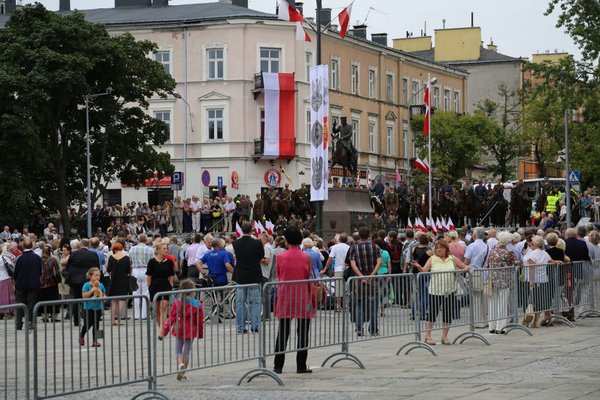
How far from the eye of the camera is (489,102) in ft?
324

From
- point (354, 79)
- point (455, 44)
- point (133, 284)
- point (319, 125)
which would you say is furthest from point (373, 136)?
point (133, 284)

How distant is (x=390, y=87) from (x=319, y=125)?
183 feet

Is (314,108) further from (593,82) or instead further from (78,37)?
(78,37)

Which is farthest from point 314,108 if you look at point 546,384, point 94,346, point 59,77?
point 59,77

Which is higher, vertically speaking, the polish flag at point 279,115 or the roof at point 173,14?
the roof at point 173,14

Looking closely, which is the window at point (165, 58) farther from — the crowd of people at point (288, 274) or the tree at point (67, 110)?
the crowd of people at point (288, 274)

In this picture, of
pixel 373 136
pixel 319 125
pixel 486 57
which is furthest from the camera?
pixel 486 57

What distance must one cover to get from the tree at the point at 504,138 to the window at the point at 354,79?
11.9 meters

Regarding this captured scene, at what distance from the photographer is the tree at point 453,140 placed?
90.5m

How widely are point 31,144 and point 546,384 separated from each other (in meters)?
44.5

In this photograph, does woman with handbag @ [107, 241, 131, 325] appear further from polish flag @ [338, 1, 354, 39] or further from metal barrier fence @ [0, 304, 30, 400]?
polish flag @ [338, 1, 354, 39]

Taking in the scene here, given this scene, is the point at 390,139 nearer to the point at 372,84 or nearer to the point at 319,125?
the point at 372,84

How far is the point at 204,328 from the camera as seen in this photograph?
50.8 feet

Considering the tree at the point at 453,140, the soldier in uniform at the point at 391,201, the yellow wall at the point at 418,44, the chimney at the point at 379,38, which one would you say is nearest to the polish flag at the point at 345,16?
the soldier in uniform at the point at 391,201
